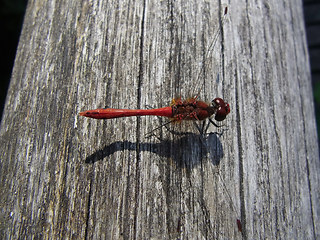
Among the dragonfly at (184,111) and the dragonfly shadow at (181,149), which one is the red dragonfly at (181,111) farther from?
the dragonfly shadow at (181,149)

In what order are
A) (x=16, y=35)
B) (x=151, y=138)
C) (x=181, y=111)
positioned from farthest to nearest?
(x=16, y=35) < (x=181, y=111) < (x=151, y=138)

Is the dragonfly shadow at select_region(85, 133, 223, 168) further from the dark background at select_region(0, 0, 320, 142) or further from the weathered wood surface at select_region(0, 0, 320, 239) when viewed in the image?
the dark background at select_region(0, 0, 320, 142)

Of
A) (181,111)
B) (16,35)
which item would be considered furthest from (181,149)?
(16,35)

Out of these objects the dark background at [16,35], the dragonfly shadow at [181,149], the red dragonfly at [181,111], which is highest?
the dark background at [16,35]

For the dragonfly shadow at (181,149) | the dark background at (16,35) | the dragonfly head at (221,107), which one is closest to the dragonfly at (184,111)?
the dragonfly head at (221,107)

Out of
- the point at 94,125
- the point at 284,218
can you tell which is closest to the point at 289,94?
the point at 284,218

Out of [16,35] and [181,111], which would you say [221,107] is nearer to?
[181,111]
